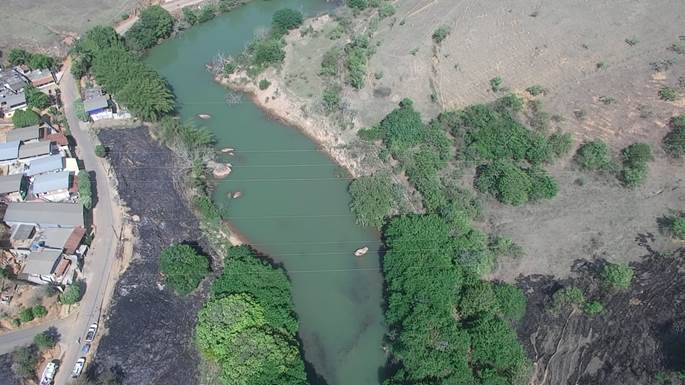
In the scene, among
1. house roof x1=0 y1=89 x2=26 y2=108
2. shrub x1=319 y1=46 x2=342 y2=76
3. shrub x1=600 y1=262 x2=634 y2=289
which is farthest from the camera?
shrub x1=319 y1=46 x2=342 y2=76

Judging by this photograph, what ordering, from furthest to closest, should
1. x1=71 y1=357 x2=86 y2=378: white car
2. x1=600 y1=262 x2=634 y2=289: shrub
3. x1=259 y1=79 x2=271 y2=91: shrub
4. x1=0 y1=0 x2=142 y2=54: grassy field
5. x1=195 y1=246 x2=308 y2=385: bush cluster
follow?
x1=0 y1=0 x2=142 y2=54: grassy field < x1=259 y1=79 x2=271 y2=91: shrub < x1=600 y1=262 x2=634 y2=289: shrub < x1=71 y1=357 x2=86 y2=378: white car < x1=195 y1=246 x2=308 y2=385: bush cluster

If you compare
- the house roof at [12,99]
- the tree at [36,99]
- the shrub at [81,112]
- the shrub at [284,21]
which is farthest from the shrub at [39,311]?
the shrub at [284,21]

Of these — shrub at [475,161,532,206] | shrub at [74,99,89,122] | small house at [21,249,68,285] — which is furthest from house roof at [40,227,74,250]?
shrub at [475,161,532,206]

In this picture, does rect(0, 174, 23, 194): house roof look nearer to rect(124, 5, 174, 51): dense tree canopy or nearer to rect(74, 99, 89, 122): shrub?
rect(74, 99, 89, 122): shrub

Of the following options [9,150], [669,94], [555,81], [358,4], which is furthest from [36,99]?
[669,94]

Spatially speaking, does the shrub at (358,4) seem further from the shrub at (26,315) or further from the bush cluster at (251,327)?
the shrub at (26,315)

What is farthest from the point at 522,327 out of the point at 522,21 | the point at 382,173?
the point at 522,21
